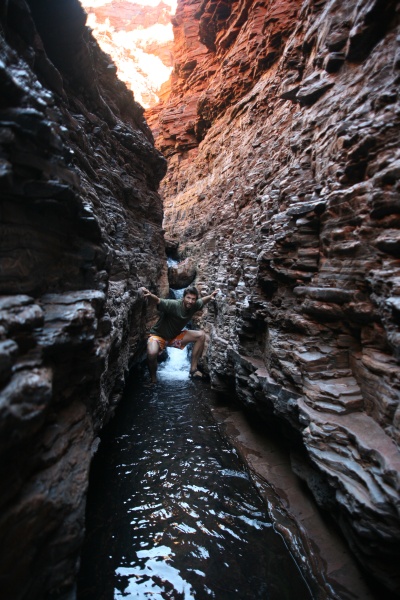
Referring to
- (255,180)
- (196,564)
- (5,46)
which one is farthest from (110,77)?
(196,564)

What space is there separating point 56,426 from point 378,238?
4520 mm

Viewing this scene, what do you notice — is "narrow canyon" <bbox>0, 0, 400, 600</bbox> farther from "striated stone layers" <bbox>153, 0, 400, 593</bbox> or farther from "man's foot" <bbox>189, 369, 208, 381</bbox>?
"man's foot" <bbox>189, 369, 208, 381</bbox>

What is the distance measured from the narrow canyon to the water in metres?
0.78

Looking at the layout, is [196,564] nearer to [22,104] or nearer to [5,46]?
[22,104]

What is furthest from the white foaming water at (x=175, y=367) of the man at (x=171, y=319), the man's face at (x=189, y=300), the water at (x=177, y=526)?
the water at (x=177, y=526)

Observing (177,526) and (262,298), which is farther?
(262,298)

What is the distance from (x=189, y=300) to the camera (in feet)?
25.9

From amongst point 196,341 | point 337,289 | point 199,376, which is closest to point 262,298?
point 337,289

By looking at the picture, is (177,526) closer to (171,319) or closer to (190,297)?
(190,297)

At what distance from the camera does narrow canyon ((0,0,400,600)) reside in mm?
2475

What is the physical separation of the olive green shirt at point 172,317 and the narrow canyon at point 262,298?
3.77 feet

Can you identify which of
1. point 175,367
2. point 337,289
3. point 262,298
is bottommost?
point 175,367

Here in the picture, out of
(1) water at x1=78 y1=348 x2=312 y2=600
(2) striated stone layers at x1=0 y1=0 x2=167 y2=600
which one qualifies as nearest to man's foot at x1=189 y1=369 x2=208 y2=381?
(1) water at x1=78 y1=348 x2=312 y2=600

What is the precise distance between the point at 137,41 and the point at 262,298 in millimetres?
93493
